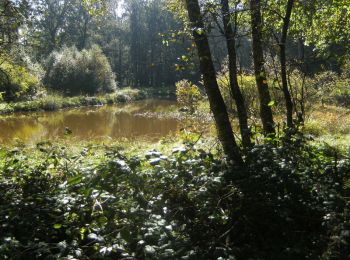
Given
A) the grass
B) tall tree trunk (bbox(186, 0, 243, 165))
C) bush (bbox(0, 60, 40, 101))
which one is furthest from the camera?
the grass

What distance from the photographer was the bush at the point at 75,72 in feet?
113

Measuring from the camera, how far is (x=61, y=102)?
2867 centimetres

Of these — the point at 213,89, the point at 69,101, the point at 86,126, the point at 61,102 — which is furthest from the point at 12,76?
the point at 69,101

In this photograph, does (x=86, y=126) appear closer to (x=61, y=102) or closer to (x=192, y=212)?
(x=61, y=102)

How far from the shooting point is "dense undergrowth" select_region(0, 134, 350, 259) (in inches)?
98.0

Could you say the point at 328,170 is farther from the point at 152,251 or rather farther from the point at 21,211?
the point at 21,211

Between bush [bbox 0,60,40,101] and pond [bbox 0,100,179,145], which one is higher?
bush [bbox 0,60,40,101]

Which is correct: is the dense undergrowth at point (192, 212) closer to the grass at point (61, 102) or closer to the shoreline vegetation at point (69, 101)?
the shoreline vegetation at point (69, 101)

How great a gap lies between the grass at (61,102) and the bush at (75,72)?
2.16 metres

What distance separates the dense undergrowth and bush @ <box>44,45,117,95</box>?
32.2m

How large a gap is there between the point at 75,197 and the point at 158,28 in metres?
48.4

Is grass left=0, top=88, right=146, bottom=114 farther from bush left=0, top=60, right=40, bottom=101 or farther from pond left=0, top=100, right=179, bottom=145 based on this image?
bush left=0, top=60, right=40, bottom=101

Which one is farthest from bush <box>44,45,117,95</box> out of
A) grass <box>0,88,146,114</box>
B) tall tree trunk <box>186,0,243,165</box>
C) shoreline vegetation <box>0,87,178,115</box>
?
tall tree trunk <box>186,0,243,165</box>

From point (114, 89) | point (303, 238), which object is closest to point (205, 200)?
point (303, 238)
